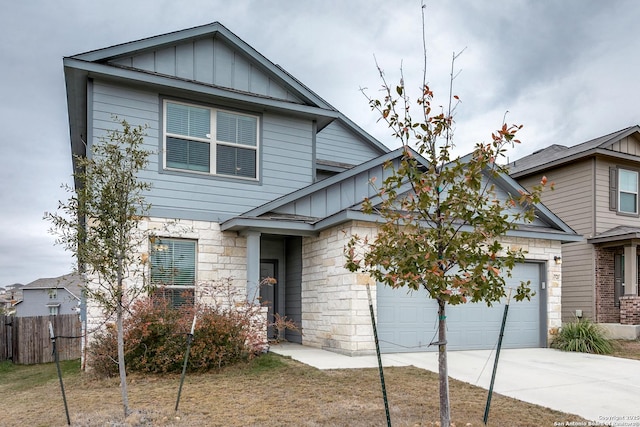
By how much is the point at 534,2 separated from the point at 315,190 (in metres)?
6.53

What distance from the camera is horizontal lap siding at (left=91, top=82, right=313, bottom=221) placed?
34.0 ft

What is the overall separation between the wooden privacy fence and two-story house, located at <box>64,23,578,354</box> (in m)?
4.73

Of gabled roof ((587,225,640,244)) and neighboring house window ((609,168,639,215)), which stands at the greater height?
neighboring house window ((609,168,639,215))

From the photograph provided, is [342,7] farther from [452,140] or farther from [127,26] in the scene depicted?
[452,140]

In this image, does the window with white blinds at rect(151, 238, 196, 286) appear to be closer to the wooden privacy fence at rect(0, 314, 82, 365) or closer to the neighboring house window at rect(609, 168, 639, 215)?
the wooden privacy fence at rect(0, 314, 82, 365)

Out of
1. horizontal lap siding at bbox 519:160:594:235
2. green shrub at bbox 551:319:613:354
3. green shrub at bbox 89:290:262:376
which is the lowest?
green shrub at bbox 551:319:613:354

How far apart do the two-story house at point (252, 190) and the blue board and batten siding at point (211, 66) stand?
25mm

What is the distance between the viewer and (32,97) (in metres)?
13.7

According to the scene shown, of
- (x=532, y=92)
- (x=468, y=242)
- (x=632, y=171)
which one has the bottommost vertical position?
(x=468, y=242)

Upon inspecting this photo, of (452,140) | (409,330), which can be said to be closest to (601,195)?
(409,330)

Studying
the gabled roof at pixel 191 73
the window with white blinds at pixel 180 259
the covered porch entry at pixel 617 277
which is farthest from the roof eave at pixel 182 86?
the covered porch entry at pixel 617 277

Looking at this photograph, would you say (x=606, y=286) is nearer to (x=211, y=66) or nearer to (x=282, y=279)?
(x=282, y=279)

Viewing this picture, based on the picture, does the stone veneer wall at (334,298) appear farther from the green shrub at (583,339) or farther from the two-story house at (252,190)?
the green shrub at (583,339)

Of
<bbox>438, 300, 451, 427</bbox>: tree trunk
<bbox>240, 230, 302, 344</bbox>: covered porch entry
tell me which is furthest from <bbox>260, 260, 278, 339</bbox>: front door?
<bbox>438, 300, 451, 427</bbox>: tree trunk
